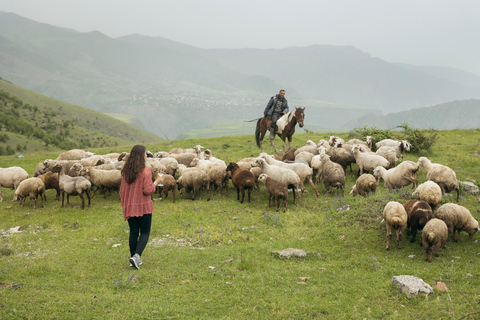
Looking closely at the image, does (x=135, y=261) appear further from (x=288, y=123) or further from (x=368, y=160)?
(x=288, y=123)

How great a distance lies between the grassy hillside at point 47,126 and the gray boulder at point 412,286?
56024 millimetres

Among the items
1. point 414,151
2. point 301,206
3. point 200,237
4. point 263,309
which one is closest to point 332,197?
A: point 301,206

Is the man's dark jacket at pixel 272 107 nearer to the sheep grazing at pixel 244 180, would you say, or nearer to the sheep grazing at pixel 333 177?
the sheep grazing at pixel 333 177

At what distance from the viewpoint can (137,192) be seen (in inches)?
275

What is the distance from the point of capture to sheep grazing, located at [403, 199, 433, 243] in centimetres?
778

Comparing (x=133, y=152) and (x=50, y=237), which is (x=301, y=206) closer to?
(x=133, y=152)

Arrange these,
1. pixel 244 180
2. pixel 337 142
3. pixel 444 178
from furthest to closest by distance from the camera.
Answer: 1. pixel 337 142
2. pixel 244 180
3. pixel 444 178

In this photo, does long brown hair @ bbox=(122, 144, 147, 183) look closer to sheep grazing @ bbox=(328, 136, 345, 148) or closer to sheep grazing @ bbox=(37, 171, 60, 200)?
sheep grazing @ bbox=(37, 171, 60, 200)

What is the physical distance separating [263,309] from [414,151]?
50.9 feet

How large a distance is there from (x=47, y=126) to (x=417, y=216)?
3077 inches

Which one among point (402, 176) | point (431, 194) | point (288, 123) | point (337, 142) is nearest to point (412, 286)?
point (431, 194)

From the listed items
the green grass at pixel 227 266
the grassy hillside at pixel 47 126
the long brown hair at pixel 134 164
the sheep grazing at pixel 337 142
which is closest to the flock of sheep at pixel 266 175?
the sheep grazing at pixel 337 142

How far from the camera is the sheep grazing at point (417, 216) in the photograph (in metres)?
7.78

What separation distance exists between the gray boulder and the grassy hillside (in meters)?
56.0
